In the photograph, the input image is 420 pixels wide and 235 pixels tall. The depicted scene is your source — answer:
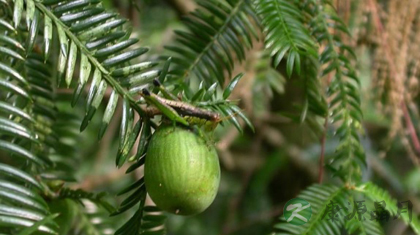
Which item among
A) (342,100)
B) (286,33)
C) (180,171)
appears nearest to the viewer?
(180,171)

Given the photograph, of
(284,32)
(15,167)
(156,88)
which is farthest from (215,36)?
(15,167)

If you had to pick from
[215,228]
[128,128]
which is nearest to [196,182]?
[128,128]

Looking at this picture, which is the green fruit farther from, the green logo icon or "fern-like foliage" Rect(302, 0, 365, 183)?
"fern-like foliage" Rect(302, 0, 365, 183)

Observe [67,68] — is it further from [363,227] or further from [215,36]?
[363,227]

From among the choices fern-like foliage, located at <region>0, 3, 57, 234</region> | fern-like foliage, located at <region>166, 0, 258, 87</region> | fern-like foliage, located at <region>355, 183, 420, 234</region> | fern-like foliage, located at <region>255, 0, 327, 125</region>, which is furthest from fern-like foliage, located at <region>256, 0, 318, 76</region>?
fern-like foliage, located at <region>0, 3, 57, 234</region>

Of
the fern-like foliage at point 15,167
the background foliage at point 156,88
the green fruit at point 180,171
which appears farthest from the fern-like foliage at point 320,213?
the fern-like foliage at point 15,167

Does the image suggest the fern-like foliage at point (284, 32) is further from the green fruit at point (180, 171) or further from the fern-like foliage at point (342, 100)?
the green fruit at point (180, 171)

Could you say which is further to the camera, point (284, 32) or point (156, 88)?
point (284, 32)
